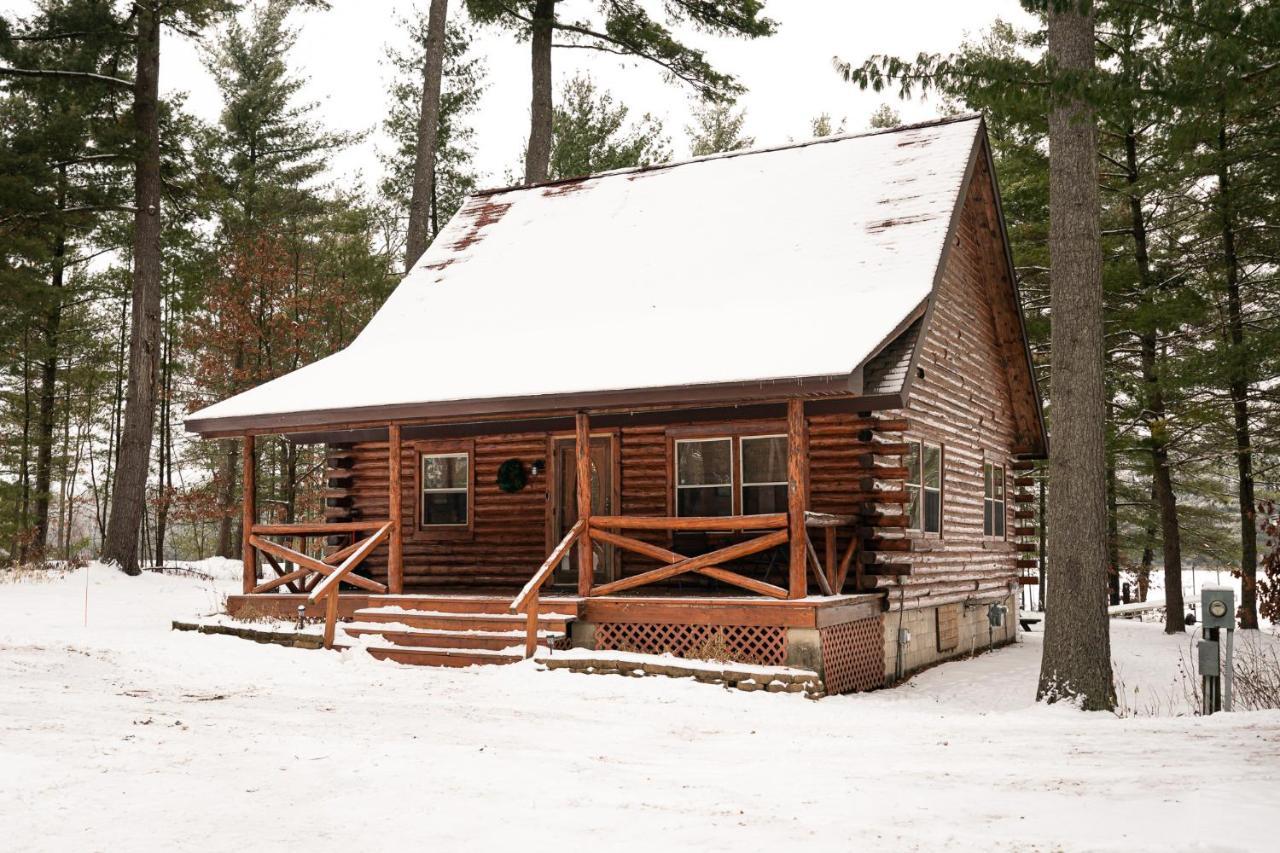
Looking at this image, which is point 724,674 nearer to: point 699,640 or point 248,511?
point 699,640

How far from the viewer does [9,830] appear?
5.37 meters

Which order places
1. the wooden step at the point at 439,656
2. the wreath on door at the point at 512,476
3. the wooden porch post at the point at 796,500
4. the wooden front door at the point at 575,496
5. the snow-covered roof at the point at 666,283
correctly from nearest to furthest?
the wooden porch post at the point at 796,500 → the wooden step at the point at 439,656 → the snow-covered roof at the point at 666,283 → the wooden front door at the point at 575,496 → the wreath on door at the point at 512,476

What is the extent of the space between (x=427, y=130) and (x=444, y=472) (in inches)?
364

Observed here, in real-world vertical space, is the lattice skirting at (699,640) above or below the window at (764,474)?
below

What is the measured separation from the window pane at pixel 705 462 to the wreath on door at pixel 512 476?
2.54 m

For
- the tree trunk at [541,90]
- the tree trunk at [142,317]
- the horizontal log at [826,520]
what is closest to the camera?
the horizontal log at [826,520]

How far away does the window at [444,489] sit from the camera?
16.8m

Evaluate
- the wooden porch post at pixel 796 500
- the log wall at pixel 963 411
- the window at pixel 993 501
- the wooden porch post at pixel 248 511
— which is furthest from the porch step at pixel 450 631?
the window at pixel 993 501

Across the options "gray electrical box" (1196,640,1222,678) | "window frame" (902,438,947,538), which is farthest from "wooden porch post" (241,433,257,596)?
"gray electrical box" (1196,640,1222,678)

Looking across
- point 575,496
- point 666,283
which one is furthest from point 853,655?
point 666,283

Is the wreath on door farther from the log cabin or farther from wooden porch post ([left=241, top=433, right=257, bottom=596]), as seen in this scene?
wooden porch post ([left=241, top=433, right=257, bottom=596])

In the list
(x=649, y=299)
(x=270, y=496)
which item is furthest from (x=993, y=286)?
(x=270, y=496)

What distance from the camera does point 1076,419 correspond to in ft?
35.2

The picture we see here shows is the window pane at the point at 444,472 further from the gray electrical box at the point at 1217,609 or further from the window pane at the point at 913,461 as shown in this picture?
the gray electrical box at the point at 1217,609
